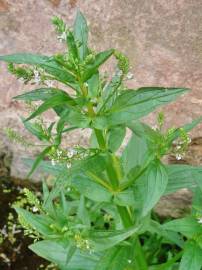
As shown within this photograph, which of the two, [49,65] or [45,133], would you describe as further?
[45,133]

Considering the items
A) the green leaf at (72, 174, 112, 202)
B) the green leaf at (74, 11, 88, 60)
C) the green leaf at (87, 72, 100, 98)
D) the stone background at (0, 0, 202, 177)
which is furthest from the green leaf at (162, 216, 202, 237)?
the stone background at (0, 0, 202, 177)

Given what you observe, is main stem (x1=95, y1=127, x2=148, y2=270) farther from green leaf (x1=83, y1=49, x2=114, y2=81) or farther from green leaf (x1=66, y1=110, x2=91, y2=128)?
green leaf (x1=83, y1=49, x2=114, y2=81)

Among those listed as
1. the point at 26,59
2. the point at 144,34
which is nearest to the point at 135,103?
the point at 26,59

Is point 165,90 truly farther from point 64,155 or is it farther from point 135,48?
point 135,48

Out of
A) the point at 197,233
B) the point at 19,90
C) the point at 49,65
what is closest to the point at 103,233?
the point at 197,233

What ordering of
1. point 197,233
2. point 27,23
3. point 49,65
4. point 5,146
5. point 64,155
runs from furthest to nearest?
point 5,146 → point 27,23 → point 197,233 → point 64,155 → point 49,65
